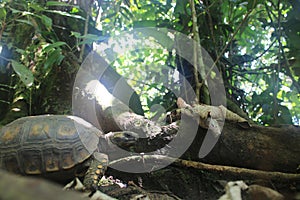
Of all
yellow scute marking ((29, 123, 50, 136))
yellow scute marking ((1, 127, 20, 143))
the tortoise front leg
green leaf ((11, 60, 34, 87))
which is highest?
green leaf ((11, 60, 34, 87))

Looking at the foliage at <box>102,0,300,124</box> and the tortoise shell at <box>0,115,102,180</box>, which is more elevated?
the foliage at <box>102,0,300,124</box>

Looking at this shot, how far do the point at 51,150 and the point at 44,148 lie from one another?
37mm

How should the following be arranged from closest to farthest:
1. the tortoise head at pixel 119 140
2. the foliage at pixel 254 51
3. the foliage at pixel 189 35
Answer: the tortoise head at pixel 119 140 < the foliage at pixel 189 35 < the foliage at pixel 254 51

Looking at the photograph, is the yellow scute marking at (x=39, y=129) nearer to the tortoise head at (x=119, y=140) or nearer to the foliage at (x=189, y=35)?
the tortoise head at (x=119, y=140)

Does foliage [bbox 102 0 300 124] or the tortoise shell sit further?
foliage [bbox 102 0 300 124]

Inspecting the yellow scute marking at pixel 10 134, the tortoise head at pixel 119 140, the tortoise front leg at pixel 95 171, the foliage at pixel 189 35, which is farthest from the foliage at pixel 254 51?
the yellow scute marking at pixel 10 134

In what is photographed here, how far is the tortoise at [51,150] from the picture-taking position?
183 cm

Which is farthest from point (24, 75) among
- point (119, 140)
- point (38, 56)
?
point (38, 56)

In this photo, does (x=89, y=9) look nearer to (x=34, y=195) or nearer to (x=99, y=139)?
(x=99, y=139)

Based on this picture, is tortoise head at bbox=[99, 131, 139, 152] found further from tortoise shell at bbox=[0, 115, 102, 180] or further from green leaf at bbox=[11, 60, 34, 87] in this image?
green leaf at bbox=[11, 60, 34, 87]

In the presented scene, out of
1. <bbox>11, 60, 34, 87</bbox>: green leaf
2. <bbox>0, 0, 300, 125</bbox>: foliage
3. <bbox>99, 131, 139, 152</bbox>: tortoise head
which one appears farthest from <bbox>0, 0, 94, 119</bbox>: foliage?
<bbox>99, 131, 139, 152</bbox>: tortoise head

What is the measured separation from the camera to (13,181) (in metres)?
0.49

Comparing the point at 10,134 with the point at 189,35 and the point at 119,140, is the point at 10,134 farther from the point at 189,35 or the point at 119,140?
the point at 189,35

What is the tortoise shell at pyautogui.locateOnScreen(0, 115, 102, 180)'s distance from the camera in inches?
72.2
